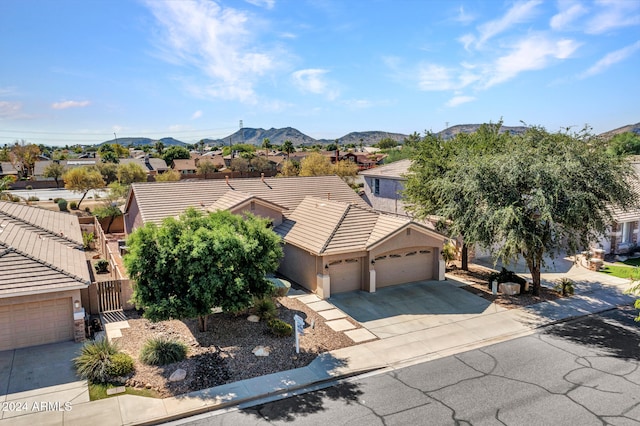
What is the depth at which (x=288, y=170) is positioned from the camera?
232 feet

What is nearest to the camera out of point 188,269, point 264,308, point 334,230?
point 188,269

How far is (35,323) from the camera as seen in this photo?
49.6 ft

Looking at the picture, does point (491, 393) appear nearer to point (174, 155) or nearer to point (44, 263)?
point (44, 263)

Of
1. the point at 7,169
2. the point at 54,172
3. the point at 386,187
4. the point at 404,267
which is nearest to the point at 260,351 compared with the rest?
the point at 404,267

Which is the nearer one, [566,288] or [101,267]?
[566,288]

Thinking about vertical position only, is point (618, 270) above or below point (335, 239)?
below

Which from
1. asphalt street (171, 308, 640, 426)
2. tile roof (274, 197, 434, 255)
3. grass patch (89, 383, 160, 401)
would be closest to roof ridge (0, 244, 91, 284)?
grass patch (89, 383, 160, 401)

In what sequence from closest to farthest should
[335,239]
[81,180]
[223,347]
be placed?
[223,347], [335,239], [81,180]

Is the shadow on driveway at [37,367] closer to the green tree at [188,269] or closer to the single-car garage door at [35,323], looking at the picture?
the single-car garage door at [35,323]


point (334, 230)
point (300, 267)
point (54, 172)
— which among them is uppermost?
point (54, 172)

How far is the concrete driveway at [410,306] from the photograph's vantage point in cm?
1778

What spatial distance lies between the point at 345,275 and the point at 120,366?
36.3ft

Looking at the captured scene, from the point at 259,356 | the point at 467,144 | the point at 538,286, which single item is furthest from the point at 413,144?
the point at 259,356

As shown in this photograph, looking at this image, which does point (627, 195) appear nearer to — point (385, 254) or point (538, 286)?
point (538, 286)
